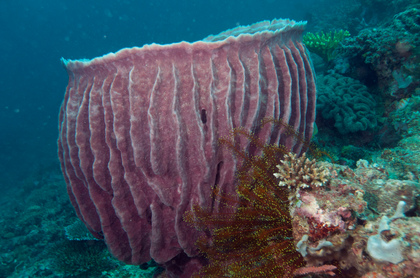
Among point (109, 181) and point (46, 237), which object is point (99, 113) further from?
point (46, 237)

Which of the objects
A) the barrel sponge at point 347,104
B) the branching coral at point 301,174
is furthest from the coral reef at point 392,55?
the branching coral at point 301,174

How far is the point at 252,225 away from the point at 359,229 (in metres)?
1.05

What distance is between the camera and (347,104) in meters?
5.68

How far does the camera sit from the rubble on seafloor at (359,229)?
4.98 ft

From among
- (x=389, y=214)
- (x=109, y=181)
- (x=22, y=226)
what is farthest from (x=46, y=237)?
→ (x=389, y=214)

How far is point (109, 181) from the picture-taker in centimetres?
315

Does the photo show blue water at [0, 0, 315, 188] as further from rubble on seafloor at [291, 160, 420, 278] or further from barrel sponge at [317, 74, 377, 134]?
rubble on seafloor at [291, 160, 420, 278]

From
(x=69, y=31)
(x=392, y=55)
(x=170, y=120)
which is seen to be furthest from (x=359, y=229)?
(x=69, y=31)

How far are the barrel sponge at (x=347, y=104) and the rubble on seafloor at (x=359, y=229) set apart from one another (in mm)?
3168

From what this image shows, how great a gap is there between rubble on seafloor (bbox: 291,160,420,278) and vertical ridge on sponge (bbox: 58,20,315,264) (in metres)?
1.07

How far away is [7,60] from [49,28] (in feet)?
43.9

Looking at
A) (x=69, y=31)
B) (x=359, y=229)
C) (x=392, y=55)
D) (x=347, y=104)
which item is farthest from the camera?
(x=69, y=31)

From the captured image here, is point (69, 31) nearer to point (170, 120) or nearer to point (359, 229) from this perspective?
point (170, 120)

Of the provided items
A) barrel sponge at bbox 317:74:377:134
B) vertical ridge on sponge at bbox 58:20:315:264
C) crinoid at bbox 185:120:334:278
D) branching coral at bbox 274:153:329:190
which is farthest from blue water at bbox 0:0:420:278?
vertical ridge on sponge at bbox 58:20:315:264
